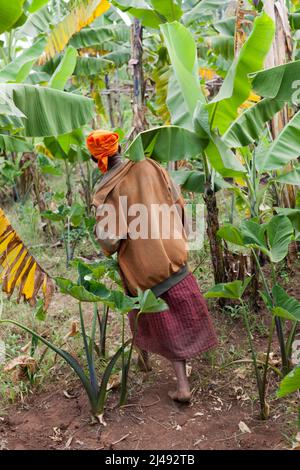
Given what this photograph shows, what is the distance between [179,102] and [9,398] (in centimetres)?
237

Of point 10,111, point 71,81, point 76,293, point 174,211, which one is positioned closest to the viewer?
point 76,293

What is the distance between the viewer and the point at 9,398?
12.3 ft

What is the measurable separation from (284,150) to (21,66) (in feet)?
8.37

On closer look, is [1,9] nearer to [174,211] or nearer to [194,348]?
[174,211]

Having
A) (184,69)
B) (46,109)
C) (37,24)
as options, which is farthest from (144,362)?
(37,24)

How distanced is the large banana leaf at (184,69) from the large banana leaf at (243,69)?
211mm

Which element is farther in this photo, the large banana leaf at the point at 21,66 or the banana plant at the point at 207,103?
the large banana leaf at the point at 21,66

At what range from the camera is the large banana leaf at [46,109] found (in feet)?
12.2

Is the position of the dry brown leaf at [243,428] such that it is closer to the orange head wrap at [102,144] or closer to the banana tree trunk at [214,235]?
the banana tree trunk at [214,235]

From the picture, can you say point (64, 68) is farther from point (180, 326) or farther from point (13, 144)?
point (180, 326)

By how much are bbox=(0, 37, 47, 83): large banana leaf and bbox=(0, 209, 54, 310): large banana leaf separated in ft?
5.23

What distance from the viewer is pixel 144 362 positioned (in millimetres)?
3891

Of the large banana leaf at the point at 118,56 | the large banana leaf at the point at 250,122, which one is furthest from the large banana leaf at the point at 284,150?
the large banana leaf at the point at 118,56
